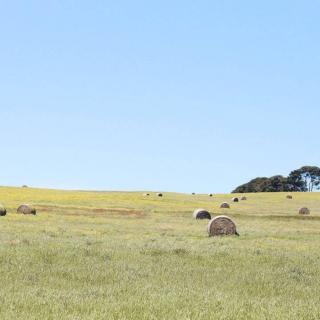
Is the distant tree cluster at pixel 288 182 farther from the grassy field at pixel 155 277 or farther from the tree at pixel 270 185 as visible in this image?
the grassy field at pixel 155 277

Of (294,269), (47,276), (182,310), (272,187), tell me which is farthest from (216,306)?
(272,187)

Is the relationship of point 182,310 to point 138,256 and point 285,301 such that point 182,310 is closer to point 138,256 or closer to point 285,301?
point 285,301

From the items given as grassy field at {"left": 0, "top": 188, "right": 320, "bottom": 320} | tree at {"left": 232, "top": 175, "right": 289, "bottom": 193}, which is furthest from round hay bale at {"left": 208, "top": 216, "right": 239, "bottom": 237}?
tree at {"left": 232, "top": 175, "right": 289, "bottom": 193}

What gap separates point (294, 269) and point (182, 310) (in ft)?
29.8

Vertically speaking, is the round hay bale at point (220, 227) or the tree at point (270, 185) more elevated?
the tree at point (270, 185)

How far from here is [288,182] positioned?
158 meters

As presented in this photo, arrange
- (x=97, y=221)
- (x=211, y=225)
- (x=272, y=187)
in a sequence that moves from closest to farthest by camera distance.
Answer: (x=211, y=225), (x=97, y=221), (x=272, y=187)

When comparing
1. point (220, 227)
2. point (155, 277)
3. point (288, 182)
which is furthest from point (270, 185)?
point (155, 277)

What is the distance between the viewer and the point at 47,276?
1638cm

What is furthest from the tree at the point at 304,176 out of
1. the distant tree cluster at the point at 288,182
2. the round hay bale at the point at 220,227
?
the round hay bale at the point at 220,227

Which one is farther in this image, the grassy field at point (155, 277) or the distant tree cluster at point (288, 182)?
the distant tree cluster at point (288, 182)

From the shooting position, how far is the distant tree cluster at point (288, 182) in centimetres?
15575

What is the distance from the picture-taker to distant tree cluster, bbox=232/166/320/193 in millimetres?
155750

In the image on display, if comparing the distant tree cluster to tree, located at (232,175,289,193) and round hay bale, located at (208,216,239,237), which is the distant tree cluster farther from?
round hay bale, located at (208,216,239,237)
